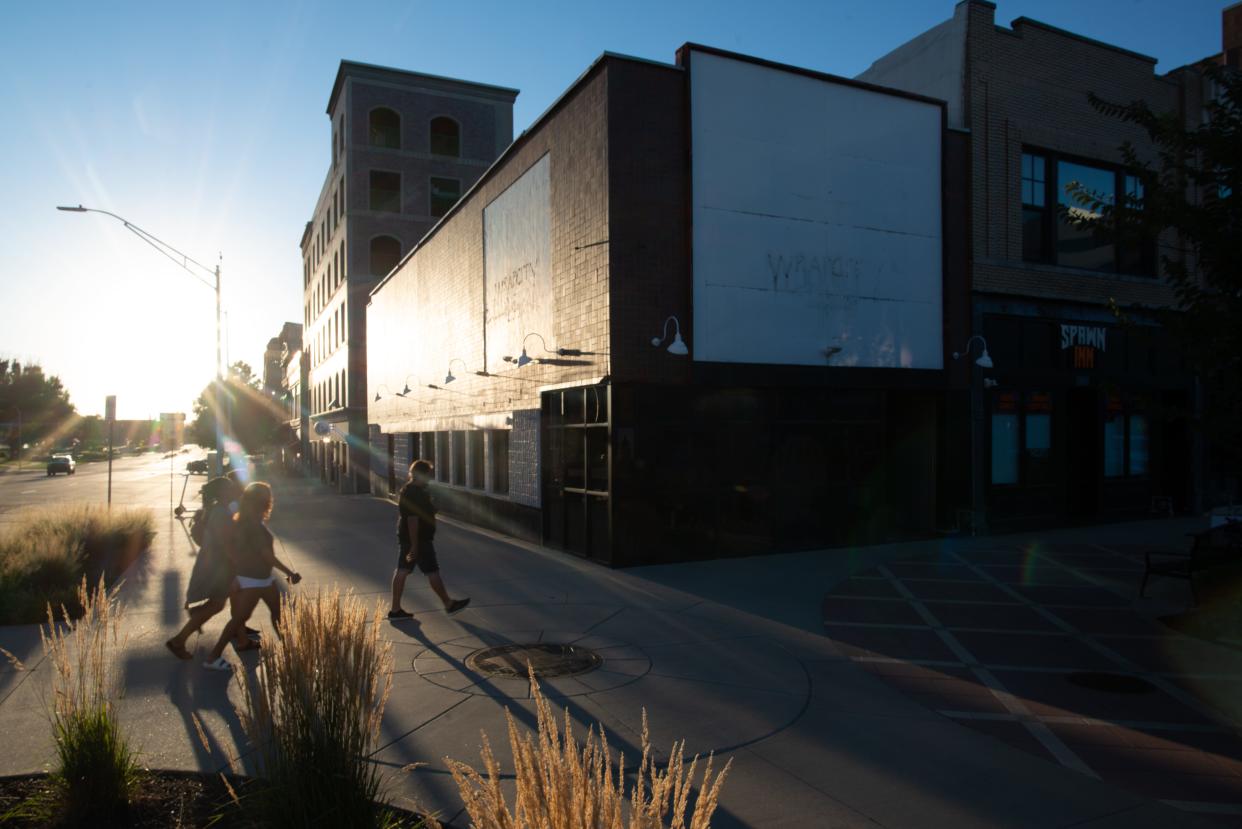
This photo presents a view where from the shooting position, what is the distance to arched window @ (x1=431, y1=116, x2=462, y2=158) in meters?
38.5

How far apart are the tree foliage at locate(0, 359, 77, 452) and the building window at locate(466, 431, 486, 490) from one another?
3072 inches

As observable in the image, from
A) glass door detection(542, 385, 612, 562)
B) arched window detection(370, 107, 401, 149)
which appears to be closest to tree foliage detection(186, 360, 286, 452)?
arched window detection(370, 107, 401, 149)

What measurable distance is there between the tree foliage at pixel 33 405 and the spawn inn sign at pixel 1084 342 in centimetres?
8925

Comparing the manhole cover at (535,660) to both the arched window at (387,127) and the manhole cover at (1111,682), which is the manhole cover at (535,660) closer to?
the manhole cover at (1111,682)

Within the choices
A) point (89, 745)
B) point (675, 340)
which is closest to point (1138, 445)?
point (675, 340)

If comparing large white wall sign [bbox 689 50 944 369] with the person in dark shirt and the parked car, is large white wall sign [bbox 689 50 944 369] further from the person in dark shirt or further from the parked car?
the parked car

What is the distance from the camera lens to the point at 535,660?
7.36m

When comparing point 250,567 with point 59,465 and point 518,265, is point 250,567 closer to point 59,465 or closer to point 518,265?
point 518,265

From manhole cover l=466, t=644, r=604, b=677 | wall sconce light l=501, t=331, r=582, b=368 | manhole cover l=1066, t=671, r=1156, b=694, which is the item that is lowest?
manhole cover l=1066, t=671, r=1156, b=694

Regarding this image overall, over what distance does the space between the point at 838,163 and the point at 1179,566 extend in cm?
817

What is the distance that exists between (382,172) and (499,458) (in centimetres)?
2405

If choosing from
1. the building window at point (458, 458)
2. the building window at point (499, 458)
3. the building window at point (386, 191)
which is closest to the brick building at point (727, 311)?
the building window at point (499, 458)

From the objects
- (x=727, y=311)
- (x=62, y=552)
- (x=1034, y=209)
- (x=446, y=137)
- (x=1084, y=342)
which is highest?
(x=446, y=137)

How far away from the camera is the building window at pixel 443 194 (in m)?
38.4
